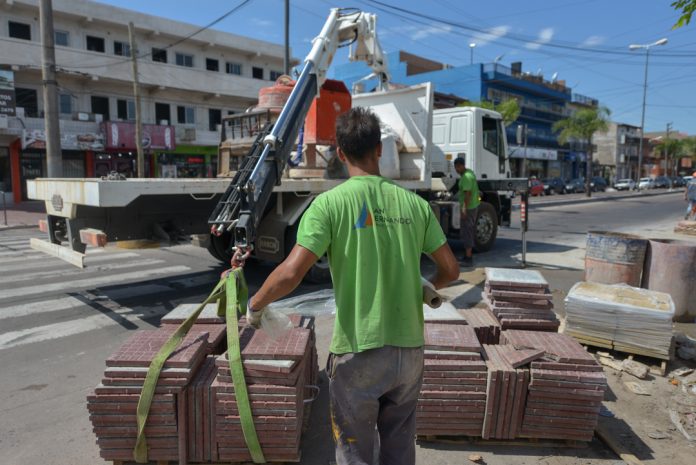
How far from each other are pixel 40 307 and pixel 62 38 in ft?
79.8

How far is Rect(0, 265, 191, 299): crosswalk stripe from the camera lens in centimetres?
676

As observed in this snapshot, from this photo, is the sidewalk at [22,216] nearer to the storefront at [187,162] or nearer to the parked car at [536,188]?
the storefront at [187,162]

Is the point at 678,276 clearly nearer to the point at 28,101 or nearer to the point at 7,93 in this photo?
the point at 7,93

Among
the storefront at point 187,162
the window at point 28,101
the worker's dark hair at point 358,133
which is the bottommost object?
the worker's dark hair at point 358,133

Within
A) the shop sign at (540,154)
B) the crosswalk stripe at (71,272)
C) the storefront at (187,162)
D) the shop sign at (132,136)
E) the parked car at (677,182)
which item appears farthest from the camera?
the parked car at (677,182)

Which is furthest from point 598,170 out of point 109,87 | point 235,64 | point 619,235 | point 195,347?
point 195,347

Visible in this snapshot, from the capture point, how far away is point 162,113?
92.5 feet

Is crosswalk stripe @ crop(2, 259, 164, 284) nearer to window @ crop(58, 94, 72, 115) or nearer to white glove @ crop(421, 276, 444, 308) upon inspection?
white glove @ crop(421, 276, 444, 308)

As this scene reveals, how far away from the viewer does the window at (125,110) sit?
26.7 m

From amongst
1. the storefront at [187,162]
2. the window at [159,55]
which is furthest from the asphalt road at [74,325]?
the window at [159,55]

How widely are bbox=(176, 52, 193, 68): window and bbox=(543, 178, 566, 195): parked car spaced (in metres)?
27.7

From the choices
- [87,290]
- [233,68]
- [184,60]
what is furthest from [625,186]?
[87,290]

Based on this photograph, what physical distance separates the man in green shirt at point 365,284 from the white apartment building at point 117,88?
25113 mm

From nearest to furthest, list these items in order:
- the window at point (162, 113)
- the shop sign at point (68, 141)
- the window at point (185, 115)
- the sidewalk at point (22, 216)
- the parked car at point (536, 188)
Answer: the sidewalk at point (22, 216), the shop sign at point (68, 141), the window at point (162, 113), the window at point (185, 115), the parked car at point (536, 188)
